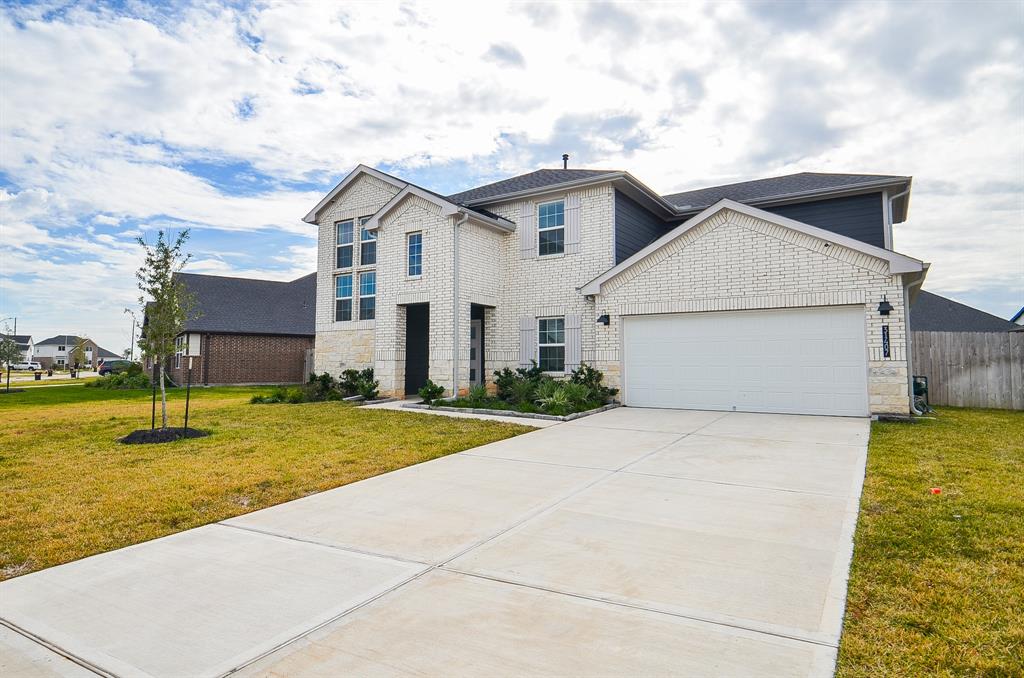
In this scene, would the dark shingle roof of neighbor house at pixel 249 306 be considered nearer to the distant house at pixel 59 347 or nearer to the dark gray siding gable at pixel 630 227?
the dark gray siding gable at pixel 630 227

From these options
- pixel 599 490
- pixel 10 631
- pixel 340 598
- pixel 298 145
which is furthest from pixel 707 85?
pixel 10 631

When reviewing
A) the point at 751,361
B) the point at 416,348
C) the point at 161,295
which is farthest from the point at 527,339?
the point at 161,295

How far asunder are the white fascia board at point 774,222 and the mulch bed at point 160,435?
30.7 ft

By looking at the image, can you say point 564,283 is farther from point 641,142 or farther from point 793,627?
point 793,627

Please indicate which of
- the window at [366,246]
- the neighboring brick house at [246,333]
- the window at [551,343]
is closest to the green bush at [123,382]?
the neighboring brick house at [246,333]

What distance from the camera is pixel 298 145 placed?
16188 millimetres

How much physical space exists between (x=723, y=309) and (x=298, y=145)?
12.9 m

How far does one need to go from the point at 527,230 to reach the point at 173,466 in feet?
37.5

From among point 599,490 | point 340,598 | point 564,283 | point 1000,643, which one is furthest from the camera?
point 564,283

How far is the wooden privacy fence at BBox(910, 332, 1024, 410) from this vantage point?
13203 mm

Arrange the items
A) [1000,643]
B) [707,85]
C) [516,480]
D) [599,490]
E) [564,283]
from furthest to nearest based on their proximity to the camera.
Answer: [564,283]
[707,85]
[516,480]
[599,490]
[1000,643]

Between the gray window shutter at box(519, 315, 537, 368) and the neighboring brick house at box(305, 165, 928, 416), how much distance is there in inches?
1.8

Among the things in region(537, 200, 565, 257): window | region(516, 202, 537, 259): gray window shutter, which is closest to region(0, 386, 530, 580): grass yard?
region(516, 202, 537, 259): gray window shutter

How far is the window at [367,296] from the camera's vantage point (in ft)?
56.8
